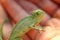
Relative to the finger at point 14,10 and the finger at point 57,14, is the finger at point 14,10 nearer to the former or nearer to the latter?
the finger at point 14,10

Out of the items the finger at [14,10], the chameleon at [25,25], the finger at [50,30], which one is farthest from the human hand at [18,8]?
the finger at [50,30]

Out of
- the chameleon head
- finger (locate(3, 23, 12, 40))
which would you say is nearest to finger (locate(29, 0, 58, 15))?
the chameleon head

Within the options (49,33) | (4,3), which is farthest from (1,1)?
(49,33)

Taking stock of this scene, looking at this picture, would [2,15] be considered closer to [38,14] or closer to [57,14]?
[38,14]

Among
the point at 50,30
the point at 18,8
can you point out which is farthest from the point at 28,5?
the point at 50,30

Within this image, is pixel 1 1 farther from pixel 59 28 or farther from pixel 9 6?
pixel 59 28
